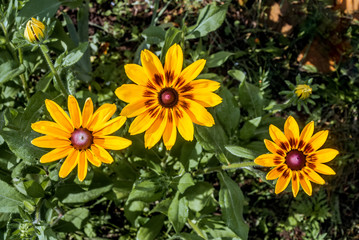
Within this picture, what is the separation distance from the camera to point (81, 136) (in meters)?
1.56

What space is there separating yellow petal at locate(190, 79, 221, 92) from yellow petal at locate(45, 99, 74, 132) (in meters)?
0.52

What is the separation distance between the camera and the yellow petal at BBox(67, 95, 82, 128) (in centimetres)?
152

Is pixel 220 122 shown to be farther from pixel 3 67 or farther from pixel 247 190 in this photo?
pixel 3 67

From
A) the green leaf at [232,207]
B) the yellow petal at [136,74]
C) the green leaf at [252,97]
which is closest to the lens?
the yellow petal at [136,74]

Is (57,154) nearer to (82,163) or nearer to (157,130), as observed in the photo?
(82,163)

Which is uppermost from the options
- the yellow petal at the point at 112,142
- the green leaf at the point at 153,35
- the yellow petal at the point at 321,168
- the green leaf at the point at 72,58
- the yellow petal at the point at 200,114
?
the green leaf at the point at 153,35

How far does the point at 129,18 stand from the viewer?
3043 millimetres

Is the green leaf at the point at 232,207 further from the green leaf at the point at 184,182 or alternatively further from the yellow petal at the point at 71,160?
the yellow petal at the point at 71,160

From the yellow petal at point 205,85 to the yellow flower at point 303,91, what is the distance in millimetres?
547

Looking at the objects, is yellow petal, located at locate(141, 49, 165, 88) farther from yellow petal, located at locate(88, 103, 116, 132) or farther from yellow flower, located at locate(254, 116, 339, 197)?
yellow flower, located at locate(254, 116, 339, 197)

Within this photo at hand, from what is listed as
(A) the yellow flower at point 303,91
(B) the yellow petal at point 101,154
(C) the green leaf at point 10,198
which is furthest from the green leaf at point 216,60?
(C) the green leaf at point 10,198

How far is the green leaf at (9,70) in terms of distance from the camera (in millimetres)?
1968

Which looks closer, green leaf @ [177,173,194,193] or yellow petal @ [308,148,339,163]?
yellow petal @ [308,148,339,163]

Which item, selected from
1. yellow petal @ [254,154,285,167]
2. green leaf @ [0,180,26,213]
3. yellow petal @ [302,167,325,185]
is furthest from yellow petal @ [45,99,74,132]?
yellow petal @ [302,167,325,185]
